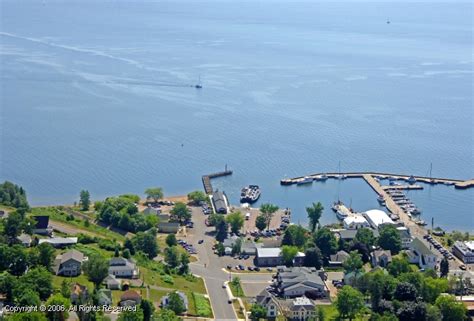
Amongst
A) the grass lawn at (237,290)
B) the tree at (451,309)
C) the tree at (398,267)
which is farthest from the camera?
the tree at (398,267)

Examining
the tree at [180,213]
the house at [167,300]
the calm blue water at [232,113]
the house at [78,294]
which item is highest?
the calm blue water at [232,113]

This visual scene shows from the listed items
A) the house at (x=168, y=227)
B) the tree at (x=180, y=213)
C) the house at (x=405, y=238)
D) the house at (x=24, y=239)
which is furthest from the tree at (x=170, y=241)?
the house at (x=405, y=238)

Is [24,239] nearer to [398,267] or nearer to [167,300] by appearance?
[167,300]

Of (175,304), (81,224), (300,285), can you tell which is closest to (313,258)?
(300,285)

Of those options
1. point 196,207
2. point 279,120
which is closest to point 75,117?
point 279,120

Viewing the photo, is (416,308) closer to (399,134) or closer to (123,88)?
(399,134)

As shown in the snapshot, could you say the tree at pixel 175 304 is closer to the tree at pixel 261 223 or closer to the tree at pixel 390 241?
the tree at pixel 390 241

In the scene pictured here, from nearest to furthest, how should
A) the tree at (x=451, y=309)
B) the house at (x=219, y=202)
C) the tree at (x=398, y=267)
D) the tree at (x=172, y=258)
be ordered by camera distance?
the tree at (x=451, y=309) < the tree at (x=398, y=267) < the tree at (x=172, y=258) < the house at (x=219, y=202)
